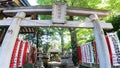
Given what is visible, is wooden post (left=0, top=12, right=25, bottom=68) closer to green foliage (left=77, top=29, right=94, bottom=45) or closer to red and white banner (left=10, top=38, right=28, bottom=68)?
red and white banner (left=10, top=38, right=28, bottom=68)

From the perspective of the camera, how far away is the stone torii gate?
6.06 meters

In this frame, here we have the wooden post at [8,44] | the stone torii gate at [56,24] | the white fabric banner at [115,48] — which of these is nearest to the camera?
the wooden post at [8,44]

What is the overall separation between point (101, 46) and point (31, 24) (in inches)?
105

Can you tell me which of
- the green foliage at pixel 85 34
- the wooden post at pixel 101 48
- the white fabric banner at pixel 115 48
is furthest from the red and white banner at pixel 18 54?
the green foliage at pixel 85 34

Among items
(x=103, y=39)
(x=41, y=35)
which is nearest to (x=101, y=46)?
(x=103, y=39)

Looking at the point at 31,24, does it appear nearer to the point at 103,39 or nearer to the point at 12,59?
the point at 12,59

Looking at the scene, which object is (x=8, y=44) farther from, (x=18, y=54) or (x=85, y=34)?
(x=85, y=34)

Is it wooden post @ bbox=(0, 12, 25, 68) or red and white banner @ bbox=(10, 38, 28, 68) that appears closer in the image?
wooden post @ bbox=(0, 12, 25, 68)

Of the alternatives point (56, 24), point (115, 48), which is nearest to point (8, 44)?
point (56, 24)

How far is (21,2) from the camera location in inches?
379

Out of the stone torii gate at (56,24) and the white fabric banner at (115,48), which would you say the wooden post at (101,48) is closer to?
the stone torii gate at (56,24)

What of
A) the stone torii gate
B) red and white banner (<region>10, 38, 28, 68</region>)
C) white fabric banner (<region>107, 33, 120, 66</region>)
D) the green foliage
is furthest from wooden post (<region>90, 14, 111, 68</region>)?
the green foliage

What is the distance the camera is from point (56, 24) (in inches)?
272

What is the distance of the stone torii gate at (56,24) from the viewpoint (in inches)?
239
